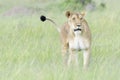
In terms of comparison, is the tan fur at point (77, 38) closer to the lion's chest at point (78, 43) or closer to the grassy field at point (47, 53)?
the lion's chest at point (78, 43)

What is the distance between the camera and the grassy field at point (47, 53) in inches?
237

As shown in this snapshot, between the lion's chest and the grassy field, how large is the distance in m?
0.24

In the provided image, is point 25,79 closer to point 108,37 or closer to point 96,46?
point 96,46

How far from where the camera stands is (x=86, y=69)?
6793mm

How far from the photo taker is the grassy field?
6.03 metres

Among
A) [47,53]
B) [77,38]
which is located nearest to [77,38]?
[77,38]

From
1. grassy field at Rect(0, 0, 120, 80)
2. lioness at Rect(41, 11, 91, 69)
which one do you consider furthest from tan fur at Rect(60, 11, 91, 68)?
grassy field at Rect(0, 0, 120, 80)

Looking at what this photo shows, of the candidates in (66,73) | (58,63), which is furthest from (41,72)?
(58,63)

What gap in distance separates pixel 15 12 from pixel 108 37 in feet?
26.0

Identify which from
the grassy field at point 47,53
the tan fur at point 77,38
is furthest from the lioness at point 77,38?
the grassy field at point 47,53

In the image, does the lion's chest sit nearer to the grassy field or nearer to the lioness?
the lioness

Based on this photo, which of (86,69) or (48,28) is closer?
(86,69)

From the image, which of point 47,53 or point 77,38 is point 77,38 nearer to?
point 77,38

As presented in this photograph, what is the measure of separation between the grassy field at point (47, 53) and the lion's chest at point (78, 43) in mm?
240
